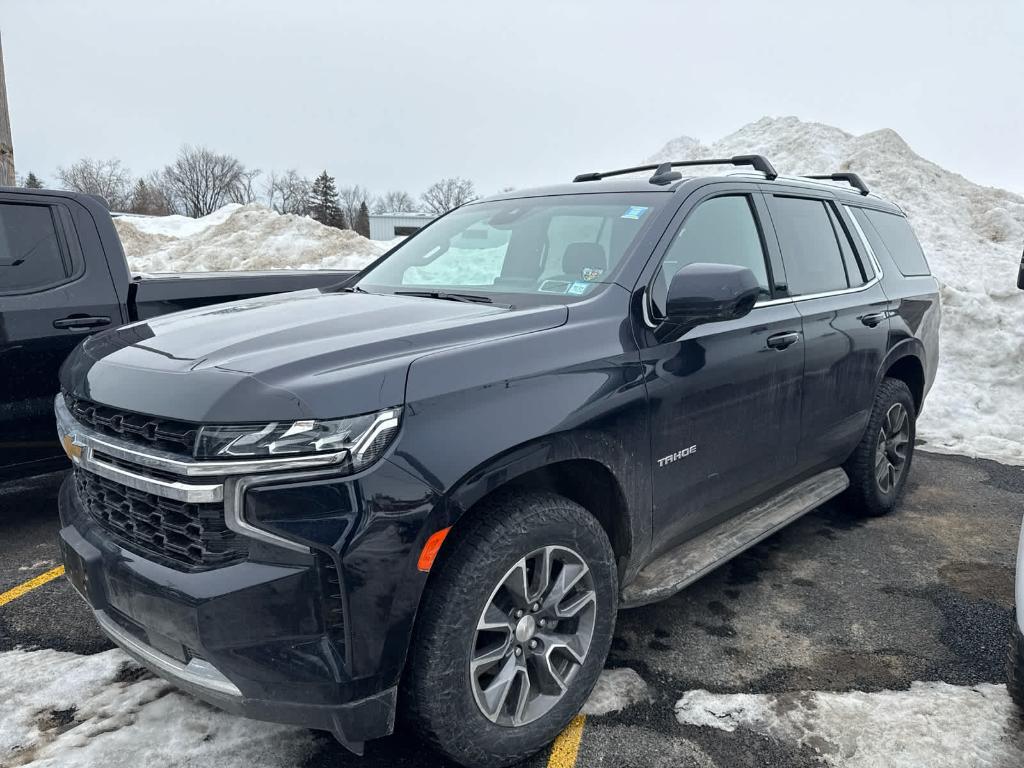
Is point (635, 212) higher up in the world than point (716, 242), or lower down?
higher up

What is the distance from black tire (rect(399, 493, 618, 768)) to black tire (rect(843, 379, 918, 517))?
2.62 meters

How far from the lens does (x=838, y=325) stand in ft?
12.4

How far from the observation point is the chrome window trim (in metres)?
1.94

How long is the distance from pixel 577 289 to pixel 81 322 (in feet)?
10.7

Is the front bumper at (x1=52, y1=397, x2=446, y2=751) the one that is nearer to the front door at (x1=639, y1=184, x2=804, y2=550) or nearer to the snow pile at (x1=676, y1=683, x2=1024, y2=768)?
the front door at (x1=639, y1=184, x2=804, y2=550)

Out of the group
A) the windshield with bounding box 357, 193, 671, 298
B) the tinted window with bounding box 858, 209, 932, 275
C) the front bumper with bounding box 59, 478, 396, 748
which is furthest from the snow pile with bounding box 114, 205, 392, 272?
the front bumper with bounding box 59, 478, 396, 748

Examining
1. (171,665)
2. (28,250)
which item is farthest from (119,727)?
(28,250)

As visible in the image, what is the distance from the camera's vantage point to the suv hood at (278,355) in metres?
1.89

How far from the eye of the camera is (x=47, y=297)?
14.1ft

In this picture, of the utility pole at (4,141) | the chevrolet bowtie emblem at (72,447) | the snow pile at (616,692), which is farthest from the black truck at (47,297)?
the utility pole at (4,141)

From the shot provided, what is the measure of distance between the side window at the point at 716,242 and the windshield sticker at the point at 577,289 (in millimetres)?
261

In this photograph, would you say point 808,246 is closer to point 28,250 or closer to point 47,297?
point 47,297

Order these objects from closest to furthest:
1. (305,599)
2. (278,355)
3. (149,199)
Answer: (305,599) → (278,355) → (149,199)

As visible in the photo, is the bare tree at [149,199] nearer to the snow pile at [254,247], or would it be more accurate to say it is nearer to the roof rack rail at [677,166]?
the snow pile at [254,247]
